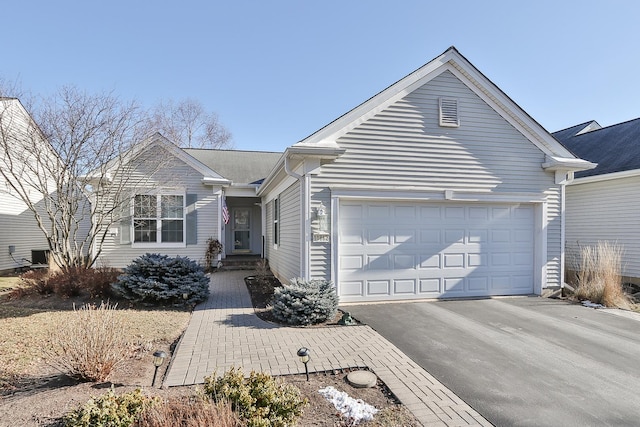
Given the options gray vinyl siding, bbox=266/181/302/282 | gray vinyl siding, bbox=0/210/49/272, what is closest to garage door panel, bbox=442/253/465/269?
gray vinyl siding, bbox=266/181/302/282

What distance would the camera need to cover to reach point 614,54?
9.34m

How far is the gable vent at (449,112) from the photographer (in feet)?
25.8

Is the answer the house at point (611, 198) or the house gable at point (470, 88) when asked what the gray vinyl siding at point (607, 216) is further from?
the house gable at point (470, 88)

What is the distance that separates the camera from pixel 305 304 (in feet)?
19.7

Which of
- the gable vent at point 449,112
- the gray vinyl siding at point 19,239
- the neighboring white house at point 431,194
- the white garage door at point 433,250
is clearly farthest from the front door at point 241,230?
the gable vent at point 449,112

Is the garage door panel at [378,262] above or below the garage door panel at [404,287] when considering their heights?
above

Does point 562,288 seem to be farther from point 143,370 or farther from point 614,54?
point 143,370

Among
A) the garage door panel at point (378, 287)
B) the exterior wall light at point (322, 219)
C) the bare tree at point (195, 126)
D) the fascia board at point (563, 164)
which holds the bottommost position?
the garage door panel at point (378, 287)

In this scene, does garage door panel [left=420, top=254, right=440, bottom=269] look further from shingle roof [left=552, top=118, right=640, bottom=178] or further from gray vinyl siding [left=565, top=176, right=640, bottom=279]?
shingle roof [left=552, top=118, right=640, bottom=178]

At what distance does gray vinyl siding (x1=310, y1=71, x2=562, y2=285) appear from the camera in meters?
7.34

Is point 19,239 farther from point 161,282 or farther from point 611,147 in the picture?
point 611,147

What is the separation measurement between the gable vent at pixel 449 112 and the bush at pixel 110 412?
7.67m

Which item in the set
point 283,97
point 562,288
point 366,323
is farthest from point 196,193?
point 562,288

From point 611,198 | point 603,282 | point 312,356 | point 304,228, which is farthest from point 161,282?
point 611,198
